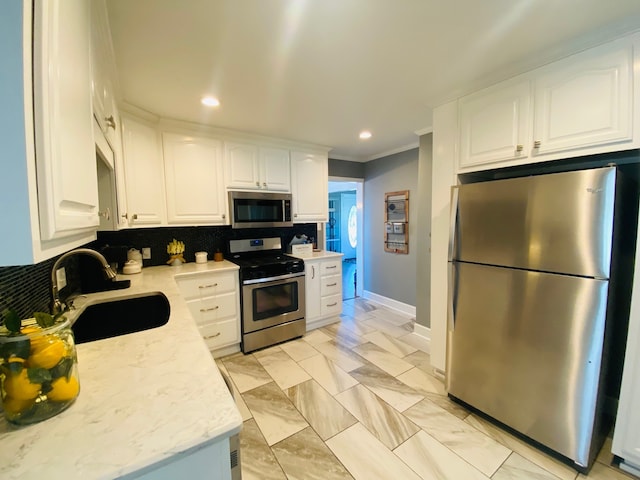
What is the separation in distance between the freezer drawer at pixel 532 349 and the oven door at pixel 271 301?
168cm

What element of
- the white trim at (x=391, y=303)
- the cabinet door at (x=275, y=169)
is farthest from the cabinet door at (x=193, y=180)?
the white trim at (x=391, y=303)

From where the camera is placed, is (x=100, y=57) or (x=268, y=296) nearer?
(x=100, y=57)

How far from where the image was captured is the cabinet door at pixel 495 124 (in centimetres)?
167

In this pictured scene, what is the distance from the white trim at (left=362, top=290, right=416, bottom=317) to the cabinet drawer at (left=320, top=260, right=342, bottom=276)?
1096mm

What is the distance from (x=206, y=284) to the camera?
251 cm

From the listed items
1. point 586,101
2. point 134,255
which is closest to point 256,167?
point 134,255

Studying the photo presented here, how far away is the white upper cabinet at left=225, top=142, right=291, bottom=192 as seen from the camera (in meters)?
2.83

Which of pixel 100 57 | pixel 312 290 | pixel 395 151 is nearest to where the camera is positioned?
pixel 100 57

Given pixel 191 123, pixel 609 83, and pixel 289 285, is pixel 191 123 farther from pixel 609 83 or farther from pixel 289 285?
pixel 609 83

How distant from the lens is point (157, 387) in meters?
0.77

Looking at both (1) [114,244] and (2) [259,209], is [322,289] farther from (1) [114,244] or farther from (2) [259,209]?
(1) [114,244]

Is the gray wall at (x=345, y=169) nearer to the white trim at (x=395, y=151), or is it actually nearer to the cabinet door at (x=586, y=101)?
the white trim at (x=395, y=151)

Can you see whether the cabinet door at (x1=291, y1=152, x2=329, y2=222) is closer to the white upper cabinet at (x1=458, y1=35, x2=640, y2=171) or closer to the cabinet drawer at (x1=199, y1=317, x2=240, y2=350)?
the cabinet drawer at (x1=199, y1=317, x2=240, y2=350)

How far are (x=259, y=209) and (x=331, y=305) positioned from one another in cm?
155
